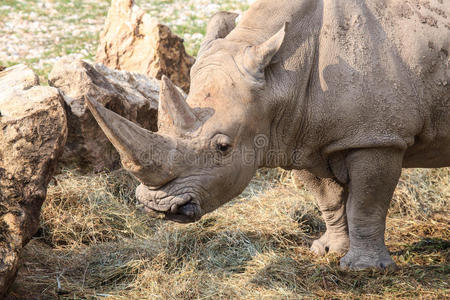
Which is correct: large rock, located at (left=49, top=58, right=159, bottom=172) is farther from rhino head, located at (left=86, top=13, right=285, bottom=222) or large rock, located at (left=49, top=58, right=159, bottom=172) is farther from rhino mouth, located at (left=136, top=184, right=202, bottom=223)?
rhino mouth, located at (left=136, top=184, right=202, bottom=223)

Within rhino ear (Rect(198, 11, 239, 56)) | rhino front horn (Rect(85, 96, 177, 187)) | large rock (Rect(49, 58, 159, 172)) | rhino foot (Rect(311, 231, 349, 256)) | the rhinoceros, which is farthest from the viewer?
large rock (Rect(49, 58, 159, 172))

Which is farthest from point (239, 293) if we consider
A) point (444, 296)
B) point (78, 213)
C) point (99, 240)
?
point (78, 213)

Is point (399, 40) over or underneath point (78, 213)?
over

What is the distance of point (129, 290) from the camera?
517cm

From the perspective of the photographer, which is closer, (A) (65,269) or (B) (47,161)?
(B) (47,161)

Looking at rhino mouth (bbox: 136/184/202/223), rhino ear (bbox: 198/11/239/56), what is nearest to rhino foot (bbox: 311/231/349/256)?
rhino mouth (bbox: 136/184/202/223)

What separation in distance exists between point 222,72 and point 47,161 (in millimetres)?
1491

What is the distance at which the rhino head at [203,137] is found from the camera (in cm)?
431

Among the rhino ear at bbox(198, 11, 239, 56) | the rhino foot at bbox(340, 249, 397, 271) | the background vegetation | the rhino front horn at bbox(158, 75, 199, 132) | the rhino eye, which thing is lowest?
the background vegetation

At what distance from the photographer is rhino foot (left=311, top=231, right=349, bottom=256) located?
5992mm

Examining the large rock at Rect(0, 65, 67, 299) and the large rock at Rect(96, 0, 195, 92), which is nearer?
the large rock at Rect(0, 65, 67, 299)

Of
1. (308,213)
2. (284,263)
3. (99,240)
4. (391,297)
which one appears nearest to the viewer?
(391,297)

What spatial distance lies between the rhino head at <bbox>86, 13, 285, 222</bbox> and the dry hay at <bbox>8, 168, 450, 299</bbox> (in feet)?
3.11

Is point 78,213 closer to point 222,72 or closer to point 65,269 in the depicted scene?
point 65,269
